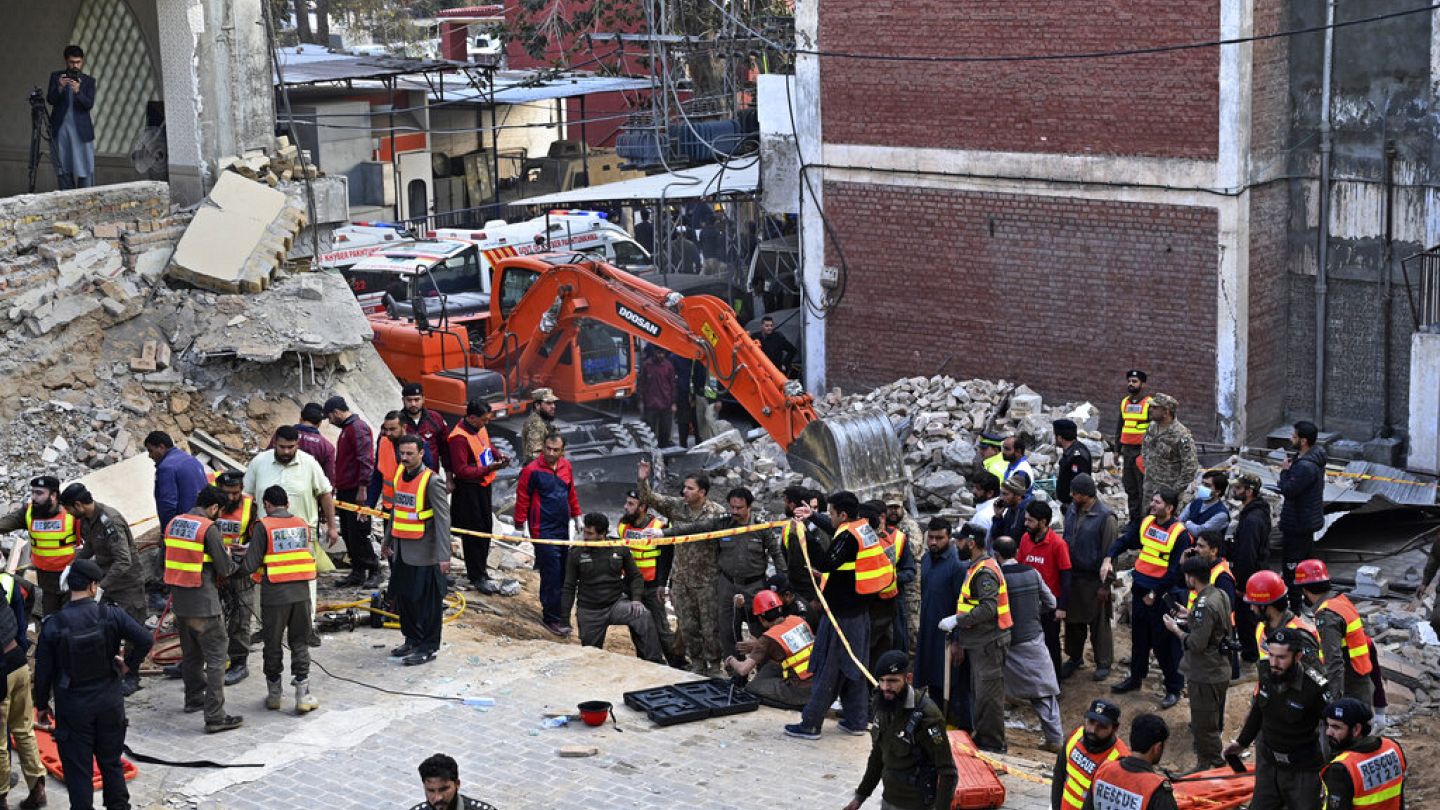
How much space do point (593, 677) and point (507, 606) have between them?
7.94ft

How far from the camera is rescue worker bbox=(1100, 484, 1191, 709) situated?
13172mm

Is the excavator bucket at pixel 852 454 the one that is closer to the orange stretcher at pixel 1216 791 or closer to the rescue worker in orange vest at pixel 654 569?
the rescue worker in orange vest at pixel 654 569

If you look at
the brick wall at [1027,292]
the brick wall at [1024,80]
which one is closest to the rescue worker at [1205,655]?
the brick wall at [1027,292]

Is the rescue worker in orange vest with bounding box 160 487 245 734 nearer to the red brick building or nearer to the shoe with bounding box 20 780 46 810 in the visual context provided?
the shoe with bounding box 20 780 46 810

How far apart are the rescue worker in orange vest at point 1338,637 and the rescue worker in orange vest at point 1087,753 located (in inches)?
85.3

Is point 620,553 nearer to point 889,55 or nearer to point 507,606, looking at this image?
point 507,606

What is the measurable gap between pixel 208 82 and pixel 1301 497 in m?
10.4

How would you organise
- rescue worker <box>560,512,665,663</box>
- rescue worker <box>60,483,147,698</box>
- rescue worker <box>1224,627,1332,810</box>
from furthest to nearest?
rescue worker <box>560,512,665,663</box> < rescue worker <box>60,483,147,698</box> < rescue worker <box>1224,627,1332,810</box>

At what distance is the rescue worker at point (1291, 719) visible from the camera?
962 centimetres

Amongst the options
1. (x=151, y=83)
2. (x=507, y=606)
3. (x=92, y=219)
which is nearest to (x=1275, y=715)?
(x=507, y=606)

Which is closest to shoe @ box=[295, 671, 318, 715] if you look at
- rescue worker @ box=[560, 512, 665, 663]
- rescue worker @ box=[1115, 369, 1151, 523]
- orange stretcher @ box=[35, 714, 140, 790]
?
orange stretcher @ box=[35, 714, 140, 790]

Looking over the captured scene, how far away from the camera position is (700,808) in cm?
1071

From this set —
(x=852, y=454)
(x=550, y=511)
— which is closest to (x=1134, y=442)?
(x=852, y=454)

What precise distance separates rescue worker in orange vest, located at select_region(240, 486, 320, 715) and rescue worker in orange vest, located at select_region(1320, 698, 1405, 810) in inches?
250
